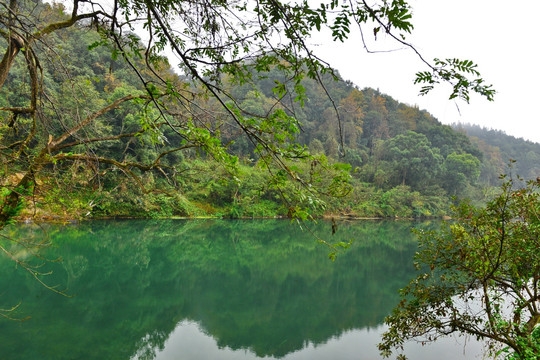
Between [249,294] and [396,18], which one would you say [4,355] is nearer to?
[249,294]

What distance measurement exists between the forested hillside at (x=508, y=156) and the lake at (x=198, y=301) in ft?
98.6

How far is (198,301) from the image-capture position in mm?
5832

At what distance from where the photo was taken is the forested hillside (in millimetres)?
34312

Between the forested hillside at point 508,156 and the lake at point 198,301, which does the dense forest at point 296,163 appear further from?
the lake at point 198,301

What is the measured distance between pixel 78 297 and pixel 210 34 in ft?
17.8

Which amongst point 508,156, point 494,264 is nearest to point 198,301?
point 494,264

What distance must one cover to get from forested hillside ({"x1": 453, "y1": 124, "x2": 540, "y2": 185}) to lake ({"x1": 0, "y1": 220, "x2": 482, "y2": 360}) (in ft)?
98.6

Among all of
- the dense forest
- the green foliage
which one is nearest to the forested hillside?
the dense forest

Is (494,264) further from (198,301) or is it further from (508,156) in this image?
(508,156)

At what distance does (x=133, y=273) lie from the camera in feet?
23.3

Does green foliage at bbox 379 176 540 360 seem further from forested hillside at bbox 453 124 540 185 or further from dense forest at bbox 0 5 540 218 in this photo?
forested hillside at bbox 453 124 540 185

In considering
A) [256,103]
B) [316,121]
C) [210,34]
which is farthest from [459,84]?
[316,121]

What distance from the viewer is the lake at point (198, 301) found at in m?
4.10

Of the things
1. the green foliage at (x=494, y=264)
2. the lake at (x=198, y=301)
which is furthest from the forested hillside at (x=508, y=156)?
the green foliage at (x=494, y=264)
